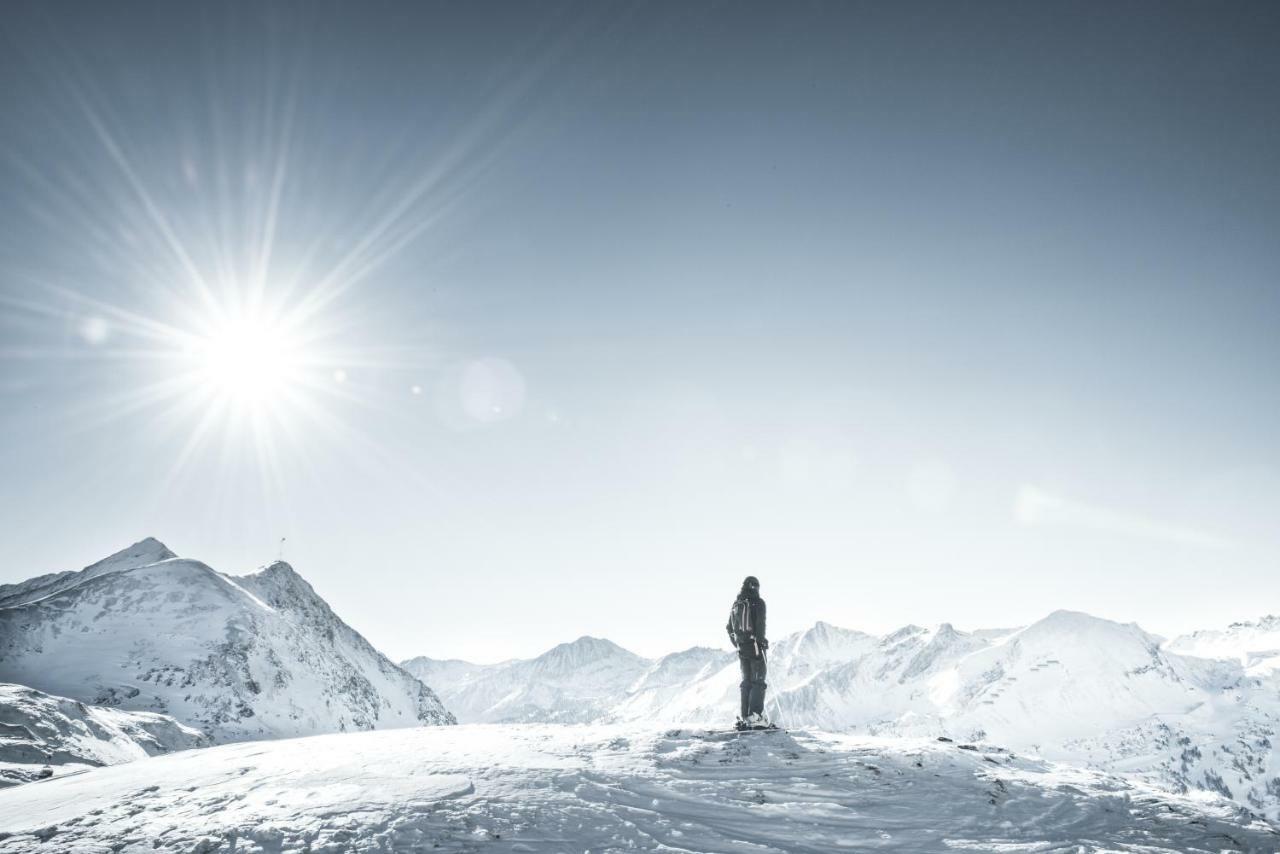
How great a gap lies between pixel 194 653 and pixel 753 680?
78238 millimetres

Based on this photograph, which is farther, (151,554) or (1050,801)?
(151,554)

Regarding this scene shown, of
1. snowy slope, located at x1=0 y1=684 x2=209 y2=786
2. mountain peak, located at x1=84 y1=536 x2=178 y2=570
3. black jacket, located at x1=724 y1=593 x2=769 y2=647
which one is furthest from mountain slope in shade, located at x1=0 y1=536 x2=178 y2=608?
black jacket, located at x1=724 y1=593 x2=769 y2=647

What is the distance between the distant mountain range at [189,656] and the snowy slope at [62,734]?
1.14ft

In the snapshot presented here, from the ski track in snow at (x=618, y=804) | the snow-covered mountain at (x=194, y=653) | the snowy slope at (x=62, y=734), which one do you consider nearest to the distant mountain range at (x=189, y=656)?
the snow-covered mountain at (x=194, y=653)

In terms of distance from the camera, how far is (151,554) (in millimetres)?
106938

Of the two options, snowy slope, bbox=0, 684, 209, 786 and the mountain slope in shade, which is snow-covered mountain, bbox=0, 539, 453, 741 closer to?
the mountain slope in shade

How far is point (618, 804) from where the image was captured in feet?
29.6

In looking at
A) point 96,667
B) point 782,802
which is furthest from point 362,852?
point 96,667

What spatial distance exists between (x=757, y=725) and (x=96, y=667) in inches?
3044

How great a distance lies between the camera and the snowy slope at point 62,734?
1228 inches

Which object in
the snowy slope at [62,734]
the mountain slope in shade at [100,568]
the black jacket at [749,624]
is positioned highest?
the mountain slope in shade at [100,568]

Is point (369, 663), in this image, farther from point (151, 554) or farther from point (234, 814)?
point (234, 814)

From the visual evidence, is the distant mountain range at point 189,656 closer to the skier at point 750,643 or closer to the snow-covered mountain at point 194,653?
the snow-covered mountain at point 194,653

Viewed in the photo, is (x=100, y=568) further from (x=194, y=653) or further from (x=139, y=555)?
(x=194, y=653)
